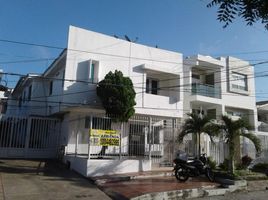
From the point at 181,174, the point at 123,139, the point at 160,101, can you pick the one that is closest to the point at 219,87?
the point at 160,101

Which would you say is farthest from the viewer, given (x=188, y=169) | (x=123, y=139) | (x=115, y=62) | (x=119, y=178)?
(x=115, y=62)

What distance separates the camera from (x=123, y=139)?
559 inches

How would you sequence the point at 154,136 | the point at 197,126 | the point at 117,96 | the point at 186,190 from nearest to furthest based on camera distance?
1. the point at 186,190
2. the point at 197,126
3. the point at 154,136
4. the point at 117,96

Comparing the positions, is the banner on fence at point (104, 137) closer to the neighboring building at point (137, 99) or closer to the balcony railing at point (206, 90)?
the neighboring building at point (137, 99)

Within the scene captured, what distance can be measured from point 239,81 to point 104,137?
1810 centimetres

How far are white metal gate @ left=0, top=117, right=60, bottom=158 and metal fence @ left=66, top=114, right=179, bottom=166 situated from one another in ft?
6.52

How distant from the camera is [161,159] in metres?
15.3

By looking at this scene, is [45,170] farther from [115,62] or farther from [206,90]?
[206,90]

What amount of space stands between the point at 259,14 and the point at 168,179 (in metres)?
10.9

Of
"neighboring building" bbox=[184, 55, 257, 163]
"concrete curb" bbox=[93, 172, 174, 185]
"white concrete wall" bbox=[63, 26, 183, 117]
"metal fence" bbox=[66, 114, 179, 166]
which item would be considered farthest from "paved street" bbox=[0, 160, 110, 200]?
"neighboring building" bbox=[184, 55, 257, 163]

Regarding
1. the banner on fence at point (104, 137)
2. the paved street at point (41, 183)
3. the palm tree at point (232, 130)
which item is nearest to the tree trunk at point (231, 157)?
the palm tree at point (232, 130)

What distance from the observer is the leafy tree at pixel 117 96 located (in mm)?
15100

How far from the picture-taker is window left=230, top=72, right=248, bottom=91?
26.1 metres

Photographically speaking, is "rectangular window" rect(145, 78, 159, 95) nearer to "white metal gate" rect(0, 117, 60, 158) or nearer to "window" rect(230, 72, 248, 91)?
"white metal gate" rect(0, 117, 60, 158)
